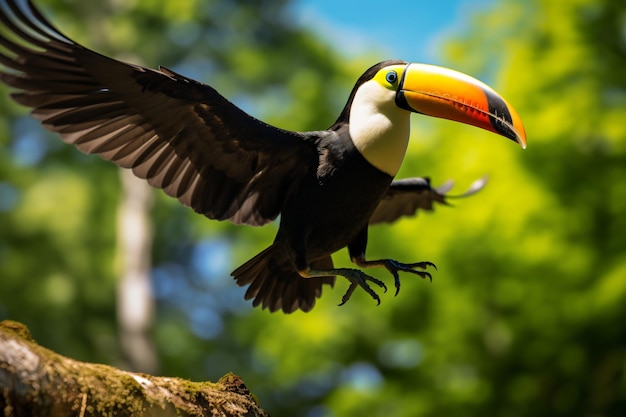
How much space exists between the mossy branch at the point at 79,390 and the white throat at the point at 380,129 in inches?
48.6

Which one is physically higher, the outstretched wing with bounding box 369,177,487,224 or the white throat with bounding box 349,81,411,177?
the outstretched wing with bounding box 369,177,487,224

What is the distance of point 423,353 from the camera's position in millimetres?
11180

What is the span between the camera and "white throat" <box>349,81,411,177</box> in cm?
374

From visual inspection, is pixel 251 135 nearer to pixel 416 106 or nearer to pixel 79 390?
pixel 416 106

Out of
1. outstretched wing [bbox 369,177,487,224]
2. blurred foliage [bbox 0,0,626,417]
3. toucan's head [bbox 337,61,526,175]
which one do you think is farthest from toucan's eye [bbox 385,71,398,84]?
blurred foliage [bbox 0,0,626,417]

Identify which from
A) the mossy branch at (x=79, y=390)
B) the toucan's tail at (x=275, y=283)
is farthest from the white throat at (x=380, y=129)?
the mossy branch at (x=79, y=390)

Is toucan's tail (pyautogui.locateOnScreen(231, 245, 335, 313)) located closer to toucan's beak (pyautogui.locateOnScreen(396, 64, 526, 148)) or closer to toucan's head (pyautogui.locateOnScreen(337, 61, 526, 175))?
toucan's head (pyautogui.locateOnScreen(337, 61, 526, 175))

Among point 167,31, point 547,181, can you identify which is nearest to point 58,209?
point 167,31

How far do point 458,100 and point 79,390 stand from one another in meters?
1.95

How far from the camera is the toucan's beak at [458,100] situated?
12.1 ft

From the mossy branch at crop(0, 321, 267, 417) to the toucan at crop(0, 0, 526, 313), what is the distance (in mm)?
768

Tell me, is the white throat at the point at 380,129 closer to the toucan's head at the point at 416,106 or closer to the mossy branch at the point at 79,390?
the toucan's head at the point at 416,106

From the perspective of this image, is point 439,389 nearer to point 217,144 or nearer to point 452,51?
point 452,51

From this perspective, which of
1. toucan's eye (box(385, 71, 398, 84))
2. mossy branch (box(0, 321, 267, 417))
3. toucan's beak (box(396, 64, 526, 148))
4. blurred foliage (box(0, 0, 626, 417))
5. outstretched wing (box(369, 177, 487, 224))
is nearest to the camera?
mossy branch (box(0, 321, 267, 417))
